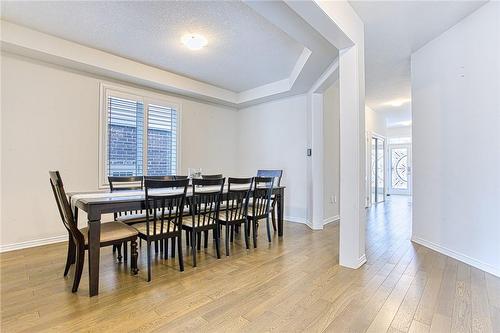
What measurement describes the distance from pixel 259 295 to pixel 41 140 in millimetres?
3490

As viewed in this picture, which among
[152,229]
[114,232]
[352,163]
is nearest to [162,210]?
[152,229]

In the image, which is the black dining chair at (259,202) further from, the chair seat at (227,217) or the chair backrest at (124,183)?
the chair backrest at (124,183)

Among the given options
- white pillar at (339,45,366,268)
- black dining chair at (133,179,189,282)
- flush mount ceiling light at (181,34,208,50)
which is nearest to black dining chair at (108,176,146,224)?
black dining chair at (133,179,189,282)

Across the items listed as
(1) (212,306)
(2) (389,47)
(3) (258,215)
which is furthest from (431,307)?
(2) (389,47)

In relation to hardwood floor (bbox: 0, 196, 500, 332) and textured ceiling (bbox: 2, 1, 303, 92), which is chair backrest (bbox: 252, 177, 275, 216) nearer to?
hardwood floor (bbox: 0, 196, 500, 332)

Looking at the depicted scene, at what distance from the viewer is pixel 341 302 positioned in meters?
1.96

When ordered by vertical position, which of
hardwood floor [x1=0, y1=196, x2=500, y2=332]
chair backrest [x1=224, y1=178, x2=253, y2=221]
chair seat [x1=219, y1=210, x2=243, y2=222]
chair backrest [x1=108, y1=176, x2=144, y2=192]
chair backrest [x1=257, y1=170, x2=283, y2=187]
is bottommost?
hardwood floor [x1=0, y1=196, x2=500, y2=332]

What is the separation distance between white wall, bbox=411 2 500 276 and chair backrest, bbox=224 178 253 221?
8.06 feet

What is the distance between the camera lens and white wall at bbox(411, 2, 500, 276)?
2.53 m

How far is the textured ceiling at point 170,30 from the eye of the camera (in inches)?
104

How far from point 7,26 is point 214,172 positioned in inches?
150

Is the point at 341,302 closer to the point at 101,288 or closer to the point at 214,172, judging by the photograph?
the point at 101,288

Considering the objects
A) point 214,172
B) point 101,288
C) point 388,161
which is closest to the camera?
point 101,288

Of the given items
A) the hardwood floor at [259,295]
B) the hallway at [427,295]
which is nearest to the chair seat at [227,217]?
the hardwood floor at [259,295]
